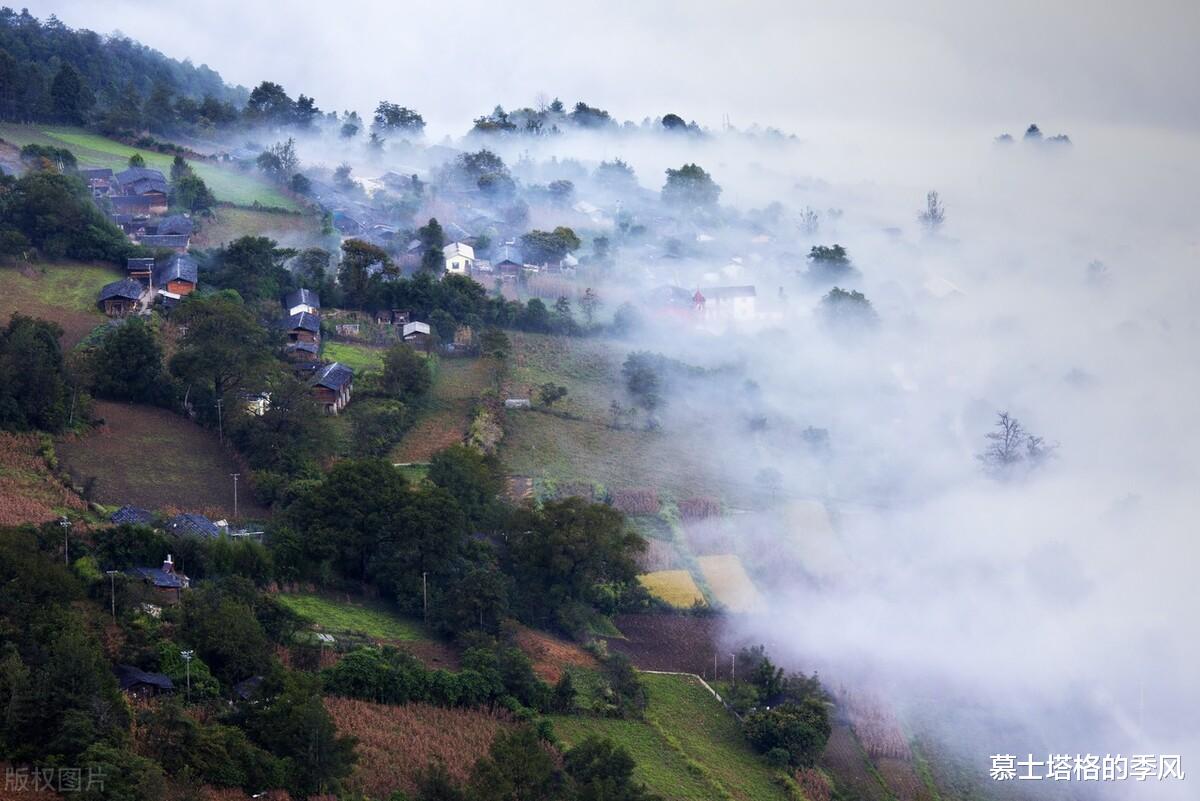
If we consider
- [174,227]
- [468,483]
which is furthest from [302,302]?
[468,483]

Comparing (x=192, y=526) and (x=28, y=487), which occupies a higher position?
(x=28, y=487)

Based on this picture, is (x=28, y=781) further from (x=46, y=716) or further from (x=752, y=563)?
(x=752, y=563)

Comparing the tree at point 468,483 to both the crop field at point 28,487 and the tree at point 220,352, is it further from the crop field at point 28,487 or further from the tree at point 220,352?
the crop field at point 28,487

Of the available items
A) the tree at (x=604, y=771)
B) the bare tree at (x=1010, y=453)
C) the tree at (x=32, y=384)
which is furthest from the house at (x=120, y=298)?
the bare tree at (x=1010, y=453)

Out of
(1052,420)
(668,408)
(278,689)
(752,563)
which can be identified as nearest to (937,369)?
(1052,420)

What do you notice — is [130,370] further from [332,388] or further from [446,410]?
[446,410]

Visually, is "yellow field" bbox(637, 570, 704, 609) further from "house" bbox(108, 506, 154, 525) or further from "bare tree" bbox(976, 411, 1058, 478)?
"bare tree" bbox(976, 411, 1058, 478)
